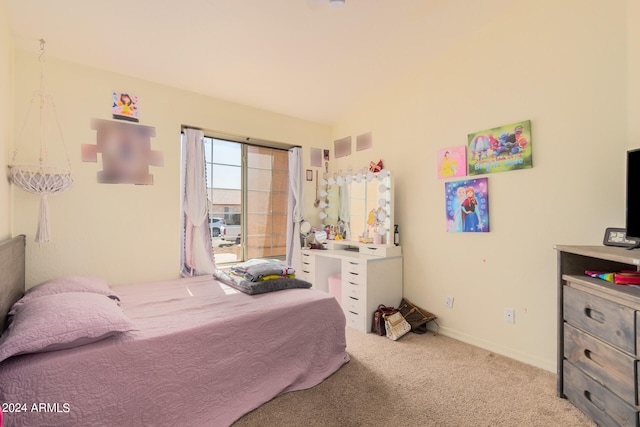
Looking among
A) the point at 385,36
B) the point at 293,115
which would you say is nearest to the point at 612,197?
the point at 385,36

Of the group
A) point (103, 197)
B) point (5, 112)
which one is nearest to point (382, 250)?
point (103, 197)

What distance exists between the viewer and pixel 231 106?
3268mm

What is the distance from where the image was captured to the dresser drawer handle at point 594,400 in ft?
4.96

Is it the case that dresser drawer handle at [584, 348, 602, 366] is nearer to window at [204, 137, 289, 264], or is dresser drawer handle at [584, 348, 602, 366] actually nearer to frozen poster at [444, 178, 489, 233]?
frozen poster at [444, 178, 489, 233]

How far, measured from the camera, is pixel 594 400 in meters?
1.56

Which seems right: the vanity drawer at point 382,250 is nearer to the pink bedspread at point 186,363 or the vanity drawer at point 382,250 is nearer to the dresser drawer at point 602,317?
the pink bedspread at point 186,363

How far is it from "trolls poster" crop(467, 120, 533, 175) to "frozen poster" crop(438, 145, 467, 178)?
47mm

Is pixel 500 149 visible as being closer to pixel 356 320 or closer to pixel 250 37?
pixel 356 320

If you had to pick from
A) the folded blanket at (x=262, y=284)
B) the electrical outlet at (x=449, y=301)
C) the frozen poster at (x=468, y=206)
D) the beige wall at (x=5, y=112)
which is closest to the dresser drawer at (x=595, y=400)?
the electrical outlet at (x=449, y=301)

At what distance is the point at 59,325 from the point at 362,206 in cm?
285

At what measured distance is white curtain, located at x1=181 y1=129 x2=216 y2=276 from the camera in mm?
2953

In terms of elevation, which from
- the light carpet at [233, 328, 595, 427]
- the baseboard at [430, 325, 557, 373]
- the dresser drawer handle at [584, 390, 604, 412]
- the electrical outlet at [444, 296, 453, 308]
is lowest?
the light carpet at [233, 328, 595, 427]

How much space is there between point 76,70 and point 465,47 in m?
3.43

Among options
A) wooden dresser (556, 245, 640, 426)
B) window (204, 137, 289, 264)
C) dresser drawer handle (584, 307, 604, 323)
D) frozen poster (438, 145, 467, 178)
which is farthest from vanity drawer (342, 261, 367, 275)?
dresser drawer handle (584, 307, 604, 323)
